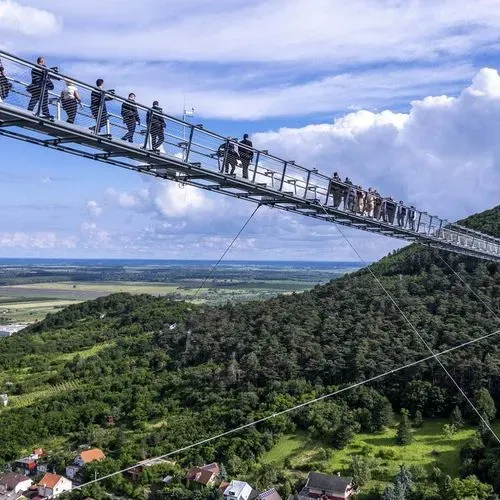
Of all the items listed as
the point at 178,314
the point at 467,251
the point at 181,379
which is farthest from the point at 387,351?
the point at 178,314

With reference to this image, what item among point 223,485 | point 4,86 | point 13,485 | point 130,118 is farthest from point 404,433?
point 4,86

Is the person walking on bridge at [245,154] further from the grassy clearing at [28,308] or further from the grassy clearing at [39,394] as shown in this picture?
the grassy clearing at [28,308]

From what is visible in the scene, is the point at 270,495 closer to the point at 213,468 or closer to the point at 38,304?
the point at 213,468

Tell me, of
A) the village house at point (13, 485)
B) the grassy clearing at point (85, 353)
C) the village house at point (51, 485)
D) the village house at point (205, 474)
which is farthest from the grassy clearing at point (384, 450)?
the grassy clearing at point (85, 353)

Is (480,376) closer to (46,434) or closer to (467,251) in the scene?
(467,251)

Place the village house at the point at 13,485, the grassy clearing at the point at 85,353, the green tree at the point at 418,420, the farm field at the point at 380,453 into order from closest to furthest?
1. the farm field at the point at 380,453
2. the village house at the point at 13,485
3. the green tree at the point at 418,420
4. the grassy clearing at the point at 85,353

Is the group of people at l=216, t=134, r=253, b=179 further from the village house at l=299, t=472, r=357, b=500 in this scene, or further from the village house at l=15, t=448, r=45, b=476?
the village house at l=15, t=448, r=45, b=476
